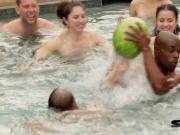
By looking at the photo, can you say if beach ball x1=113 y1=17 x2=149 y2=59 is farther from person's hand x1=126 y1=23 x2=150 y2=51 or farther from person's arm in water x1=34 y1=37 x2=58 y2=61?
person's arm in water x1=34 y1=37 x2=58 y2=61

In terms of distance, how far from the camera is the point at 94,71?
6582mm

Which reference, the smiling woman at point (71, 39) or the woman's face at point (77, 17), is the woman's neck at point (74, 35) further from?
the woman's face at point (77, 17)

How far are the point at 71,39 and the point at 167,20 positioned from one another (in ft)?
4.80

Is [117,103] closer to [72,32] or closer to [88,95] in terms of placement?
[88,95]

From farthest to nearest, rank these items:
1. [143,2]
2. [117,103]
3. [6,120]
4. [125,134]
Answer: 1. [143,2]
2. [117,103]
3. [6,120]
4. [125,134]

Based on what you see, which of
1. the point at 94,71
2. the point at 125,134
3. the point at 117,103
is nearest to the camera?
the point at 125,134

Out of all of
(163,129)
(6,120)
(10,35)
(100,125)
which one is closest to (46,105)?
(6,120)

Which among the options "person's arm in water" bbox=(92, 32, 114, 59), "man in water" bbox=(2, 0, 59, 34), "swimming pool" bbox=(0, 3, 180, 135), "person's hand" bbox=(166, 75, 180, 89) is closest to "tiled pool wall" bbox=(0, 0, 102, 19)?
"man in water" bbox=(2, 0, 59, 34)

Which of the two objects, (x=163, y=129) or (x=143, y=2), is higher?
(x=143, y=2)

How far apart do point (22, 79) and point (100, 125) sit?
199 centimetres

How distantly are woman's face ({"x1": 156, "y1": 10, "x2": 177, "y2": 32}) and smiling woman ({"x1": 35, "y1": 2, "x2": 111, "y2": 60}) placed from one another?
2.99ft

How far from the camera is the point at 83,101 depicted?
5.77 metres

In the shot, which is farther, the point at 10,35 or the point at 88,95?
the point at 10,35

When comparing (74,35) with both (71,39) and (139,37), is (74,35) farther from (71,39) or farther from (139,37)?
(139,37)
